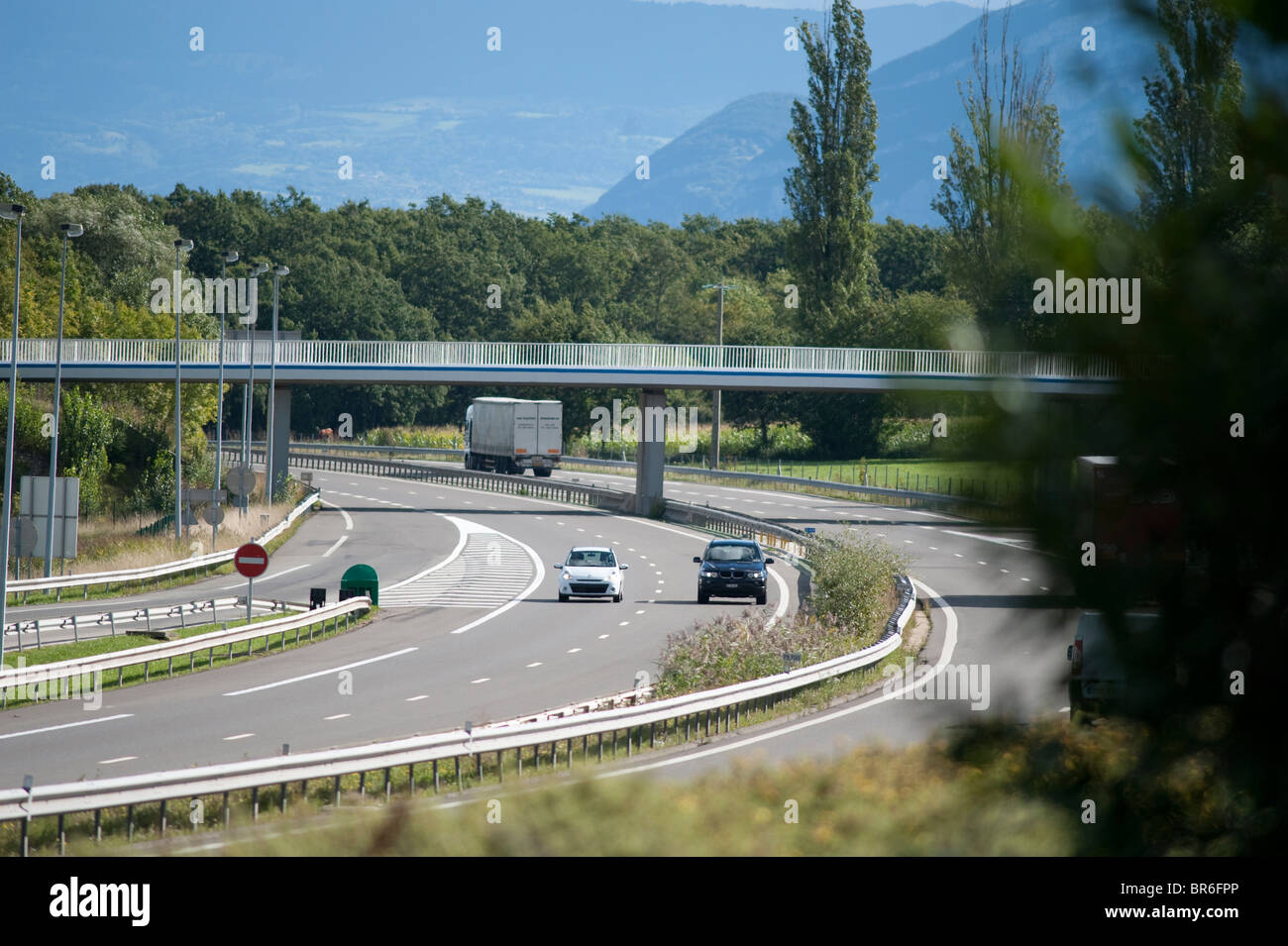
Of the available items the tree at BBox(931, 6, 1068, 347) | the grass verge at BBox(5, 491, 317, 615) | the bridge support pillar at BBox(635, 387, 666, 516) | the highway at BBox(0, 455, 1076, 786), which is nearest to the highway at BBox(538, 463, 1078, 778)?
the highway at BBox(0, 455, 1076, 786)

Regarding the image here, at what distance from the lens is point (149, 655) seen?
76.9 ft

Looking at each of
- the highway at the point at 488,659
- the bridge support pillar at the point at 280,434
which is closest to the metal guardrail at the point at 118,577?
the highway at the point at 488,659

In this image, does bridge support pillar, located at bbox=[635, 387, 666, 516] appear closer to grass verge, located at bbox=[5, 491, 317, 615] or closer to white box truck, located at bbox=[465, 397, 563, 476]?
white box truck, located at bbox=[465, 397, 563, 476]

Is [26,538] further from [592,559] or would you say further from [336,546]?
[336,546]

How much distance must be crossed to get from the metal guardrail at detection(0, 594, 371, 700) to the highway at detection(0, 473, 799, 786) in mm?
452

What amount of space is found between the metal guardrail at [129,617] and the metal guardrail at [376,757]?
12595mm

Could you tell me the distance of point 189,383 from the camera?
67.4m

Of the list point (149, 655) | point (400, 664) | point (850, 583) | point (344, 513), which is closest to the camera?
point (149, 655)

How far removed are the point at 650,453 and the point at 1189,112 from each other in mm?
59720

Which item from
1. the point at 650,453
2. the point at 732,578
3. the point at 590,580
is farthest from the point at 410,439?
the point at 732,578

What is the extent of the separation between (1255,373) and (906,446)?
83cm
